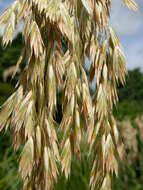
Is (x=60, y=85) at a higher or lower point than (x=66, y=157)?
higher

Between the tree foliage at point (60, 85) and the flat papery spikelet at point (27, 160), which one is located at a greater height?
the tree foliage at point (60, 85)

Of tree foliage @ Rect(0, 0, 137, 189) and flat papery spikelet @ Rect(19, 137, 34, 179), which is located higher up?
tree foliage @ Rect(0, 0, 137, 189)

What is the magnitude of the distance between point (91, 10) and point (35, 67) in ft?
0.79

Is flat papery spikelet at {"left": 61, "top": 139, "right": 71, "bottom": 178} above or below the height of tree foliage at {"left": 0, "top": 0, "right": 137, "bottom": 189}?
below

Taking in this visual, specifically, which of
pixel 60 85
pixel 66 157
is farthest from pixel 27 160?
pixel 60 85

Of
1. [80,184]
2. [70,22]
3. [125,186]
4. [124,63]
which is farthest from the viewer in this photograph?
[125,186]

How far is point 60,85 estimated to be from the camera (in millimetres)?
1229

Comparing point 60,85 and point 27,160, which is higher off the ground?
point 60,85

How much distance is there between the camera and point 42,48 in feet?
4.07

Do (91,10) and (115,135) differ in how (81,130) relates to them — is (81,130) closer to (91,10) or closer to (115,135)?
(115,135)

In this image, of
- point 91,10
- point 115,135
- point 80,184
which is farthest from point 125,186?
point 91,10

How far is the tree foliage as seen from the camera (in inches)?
47.1

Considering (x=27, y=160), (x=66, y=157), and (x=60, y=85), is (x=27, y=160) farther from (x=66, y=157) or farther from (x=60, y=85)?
(x=60, y=85)

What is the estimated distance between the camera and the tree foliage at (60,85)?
1196 millimetres
